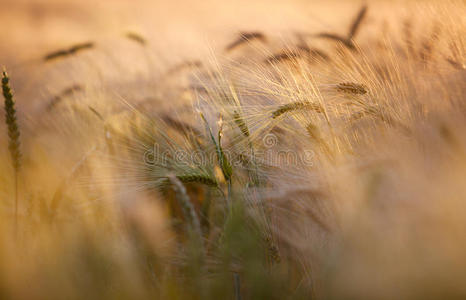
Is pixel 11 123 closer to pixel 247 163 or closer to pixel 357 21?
pixel 247 163

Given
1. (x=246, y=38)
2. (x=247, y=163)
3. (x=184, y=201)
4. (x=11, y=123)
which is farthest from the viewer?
(x=246, y=38)

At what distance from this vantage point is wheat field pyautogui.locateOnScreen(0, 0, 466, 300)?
477 millimetres

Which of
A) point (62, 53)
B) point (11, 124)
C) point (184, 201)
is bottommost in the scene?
point (184, 201)

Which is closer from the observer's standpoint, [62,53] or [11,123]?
[11,123]

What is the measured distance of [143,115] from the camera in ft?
2.15

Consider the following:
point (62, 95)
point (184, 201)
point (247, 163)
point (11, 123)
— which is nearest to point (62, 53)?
point (62, 95)

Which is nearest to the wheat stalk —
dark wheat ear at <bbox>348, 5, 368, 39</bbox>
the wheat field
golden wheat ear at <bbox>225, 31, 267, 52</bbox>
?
the wheat field

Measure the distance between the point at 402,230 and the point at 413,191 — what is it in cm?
7

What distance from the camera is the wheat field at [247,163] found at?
0.48 m

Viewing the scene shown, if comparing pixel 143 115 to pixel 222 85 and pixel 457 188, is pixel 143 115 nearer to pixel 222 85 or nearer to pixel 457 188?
pixel 222 85

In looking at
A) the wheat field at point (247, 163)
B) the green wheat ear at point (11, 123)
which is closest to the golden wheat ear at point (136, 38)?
the wheat field at point (247, 163)

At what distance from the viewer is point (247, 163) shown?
646mm

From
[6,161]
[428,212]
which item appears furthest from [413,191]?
[6,161]

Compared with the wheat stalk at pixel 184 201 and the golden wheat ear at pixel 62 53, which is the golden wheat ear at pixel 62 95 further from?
the wheat stalk at pixel 184 201
